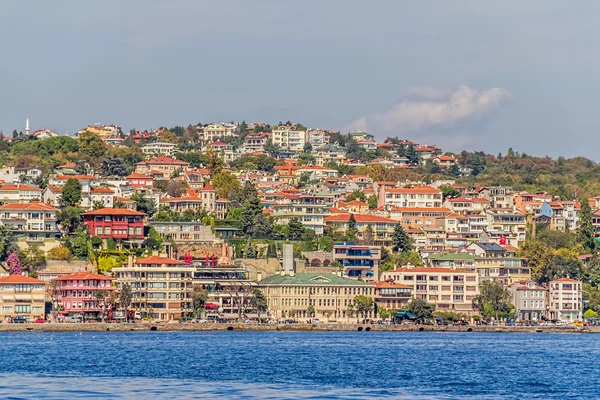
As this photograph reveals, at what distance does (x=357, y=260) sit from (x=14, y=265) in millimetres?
28927

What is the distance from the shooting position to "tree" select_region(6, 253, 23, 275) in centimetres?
11294

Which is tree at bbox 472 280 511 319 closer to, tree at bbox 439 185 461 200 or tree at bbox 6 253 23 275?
tree at bbox 439 185 461 200

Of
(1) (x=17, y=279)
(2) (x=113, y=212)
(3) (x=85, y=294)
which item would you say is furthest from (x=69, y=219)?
(1) (x=17, y=279)

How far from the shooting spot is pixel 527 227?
144000mm

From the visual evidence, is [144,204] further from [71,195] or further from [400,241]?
[400,241]

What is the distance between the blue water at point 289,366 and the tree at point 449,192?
4928 cm

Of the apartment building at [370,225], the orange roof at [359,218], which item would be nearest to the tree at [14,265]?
the apartment building at [370,225]

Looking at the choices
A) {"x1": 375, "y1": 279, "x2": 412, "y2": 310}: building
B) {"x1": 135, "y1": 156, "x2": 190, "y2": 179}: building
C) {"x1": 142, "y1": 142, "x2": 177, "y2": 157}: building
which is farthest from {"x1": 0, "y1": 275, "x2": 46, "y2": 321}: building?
{"x1": 142, "y1": 142, "x2": 177, "y2": 157}: building

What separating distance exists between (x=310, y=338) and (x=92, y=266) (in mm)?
22237

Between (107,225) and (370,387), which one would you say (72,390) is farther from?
(107,225)

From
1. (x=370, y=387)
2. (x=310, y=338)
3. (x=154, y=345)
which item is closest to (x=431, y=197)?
(x=310, y=338)

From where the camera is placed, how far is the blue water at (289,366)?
5797cm

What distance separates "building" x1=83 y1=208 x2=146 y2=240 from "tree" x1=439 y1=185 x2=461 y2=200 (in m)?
43.8

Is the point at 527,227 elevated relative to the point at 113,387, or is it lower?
elevated
